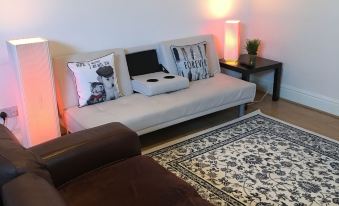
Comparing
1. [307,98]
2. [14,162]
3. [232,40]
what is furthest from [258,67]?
[14,162]

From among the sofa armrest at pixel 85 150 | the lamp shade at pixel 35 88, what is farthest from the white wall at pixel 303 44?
the lamp shade at pixel 35 88

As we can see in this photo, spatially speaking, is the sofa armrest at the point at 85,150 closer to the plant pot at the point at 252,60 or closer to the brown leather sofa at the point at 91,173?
the brown leather sofa at the point at 91,173

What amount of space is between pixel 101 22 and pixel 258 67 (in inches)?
67.1

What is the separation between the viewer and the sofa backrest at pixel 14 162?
4.54ft

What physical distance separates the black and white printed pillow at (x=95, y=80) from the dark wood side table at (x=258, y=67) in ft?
4.64

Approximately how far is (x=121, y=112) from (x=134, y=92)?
511mm

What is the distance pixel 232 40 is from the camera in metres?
3.88

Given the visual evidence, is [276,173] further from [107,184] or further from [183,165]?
[107,184]

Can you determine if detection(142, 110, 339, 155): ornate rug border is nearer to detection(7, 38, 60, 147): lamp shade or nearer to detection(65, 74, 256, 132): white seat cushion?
detection(65, 74, 256, 132): white seat cushion

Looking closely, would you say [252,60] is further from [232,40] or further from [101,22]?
[101,22]

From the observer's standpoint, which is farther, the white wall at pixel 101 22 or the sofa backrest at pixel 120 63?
the sofa backrest at pixel 120 63

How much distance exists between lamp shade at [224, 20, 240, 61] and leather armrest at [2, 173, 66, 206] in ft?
9.54

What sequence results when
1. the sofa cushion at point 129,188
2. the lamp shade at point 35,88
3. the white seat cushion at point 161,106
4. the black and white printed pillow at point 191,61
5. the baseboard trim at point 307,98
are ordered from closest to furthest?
the sofa cushion at point 129,188
the lamp shade at point 35,88
the white seat cushion at point 161,106
the black and white printed pillow at point 191,61
the baseboard trim at point 307,98

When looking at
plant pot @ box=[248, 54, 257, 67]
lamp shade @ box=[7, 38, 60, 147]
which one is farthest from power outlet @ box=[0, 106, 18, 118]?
plant pot @ box=[248, 54, 257, 67]
